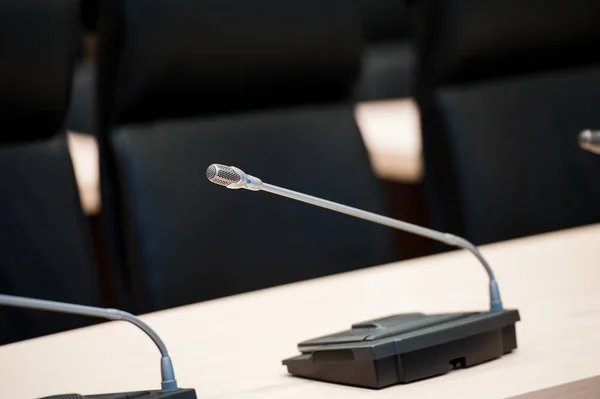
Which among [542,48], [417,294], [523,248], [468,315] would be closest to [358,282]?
[417,294]

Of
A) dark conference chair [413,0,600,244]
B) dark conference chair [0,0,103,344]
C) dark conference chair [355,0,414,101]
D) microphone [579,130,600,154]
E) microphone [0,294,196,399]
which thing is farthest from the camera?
dark conference chair [355,0,414,101]

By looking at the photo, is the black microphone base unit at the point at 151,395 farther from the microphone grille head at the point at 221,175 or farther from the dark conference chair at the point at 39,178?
the dark conference chair at the point at 39,178

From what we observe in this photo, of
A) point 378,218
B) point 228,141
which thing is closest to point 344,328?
point 378,218

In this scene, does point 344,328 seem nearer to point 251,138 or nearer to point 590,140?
point 590,140

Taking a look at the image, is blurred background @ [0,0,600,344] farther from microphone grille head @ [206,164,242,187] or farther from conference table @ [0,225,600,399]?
microphone grille head @ [206,164,242,187]

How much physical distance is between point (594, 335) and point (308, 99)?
76cm

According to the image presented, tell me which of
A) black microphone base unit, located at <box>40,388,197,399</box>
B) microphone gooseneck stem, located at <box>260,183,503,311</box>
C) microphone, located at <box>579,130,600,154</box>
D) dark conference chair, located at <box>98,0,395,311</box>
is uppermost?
dark conference chair, located at <box>98,0,395,311</box>

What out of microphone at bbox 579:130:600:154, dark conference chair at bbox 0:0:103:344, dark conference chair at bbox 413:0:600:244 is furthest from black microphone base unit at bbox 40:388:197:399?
dark conference chair at bbox 413:0:600:244

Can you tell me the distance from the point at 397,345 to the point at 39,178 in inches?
28.8

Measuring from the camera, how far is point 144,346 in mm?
1016

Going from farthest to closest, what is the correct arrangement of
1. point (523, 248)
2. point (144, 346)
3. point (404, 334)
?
1. point (523, 248)
2. point (144, 346)
3. point (404, 334)

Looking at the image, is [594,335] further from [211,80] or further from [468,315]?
[211,80]

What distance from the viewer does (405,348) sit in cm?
79

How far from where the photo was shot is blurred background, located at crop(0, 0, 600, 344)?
53.1 inches
